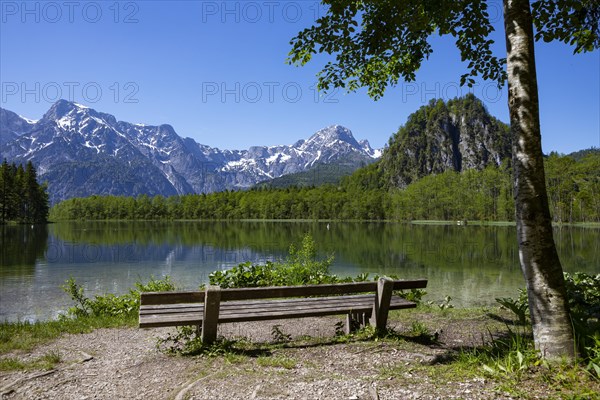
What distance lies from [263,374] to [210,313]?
1462 millimetres

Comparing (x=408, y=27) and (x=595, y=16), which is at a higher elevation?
(x=408, y=27)

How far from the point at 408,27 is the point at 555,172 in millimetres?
123696

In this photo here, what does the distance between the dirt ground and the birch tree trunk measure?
2.91ft

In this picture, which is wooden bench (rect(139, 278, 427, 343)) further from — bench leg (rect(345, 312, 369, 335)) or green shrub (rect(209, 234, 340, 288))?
green shrub (rect(209, 234, 340, 288))

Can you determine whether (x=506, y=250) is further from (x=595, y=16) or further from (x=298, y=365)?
(x=298, y=365)

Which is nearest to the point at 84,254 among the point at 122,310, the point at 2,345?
the point at 122,310

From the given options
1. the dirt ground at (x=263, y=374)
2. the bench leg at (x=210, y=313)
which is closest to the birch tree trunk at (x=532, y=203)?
the dirt ground at (x=263, y=374)

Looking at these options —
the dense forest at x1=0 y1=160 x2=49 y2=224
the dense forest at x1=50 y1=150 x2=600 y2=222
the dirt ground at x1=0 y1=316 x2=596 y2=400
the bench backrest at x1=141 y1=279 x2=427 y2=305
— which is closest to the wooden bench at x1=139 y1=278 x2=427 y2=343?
the bench backrest at x1=141 y1=279 x2=427 y2=305

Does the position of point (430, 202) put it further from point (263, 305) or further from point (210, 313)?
point (210, 313)

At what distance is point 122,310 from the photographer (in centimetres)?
1141

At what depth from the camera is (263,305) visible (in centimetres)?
744

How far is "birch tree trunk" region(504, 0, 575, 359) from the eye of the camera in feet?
15.9

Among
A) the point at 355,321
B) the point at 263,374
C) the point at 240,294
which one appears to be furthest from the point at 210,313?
the point at 355,321

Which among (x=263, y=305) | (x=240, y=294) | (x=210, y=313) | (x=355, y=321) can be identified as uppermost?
(x=240, y=294)
